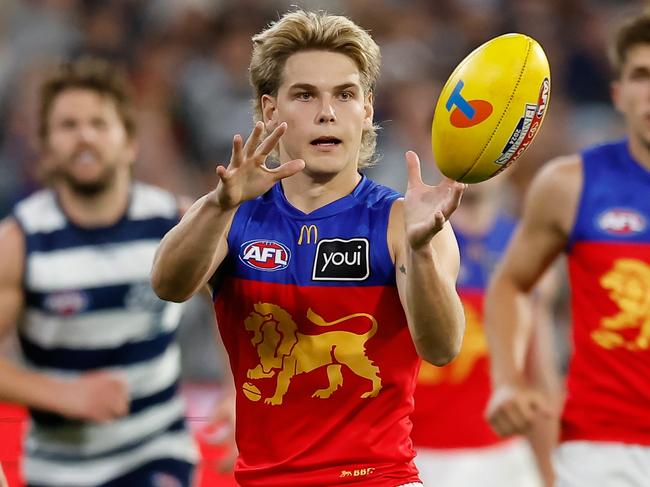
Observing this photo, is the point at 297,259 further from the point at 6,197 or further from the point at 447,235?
the point at 6,197

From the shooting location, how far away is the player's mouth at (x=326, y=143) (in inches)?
147

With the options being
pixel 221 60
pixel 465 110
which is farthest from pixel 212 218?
pixel 221 60

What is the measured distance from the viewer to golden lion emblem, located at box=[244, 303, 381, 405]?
12.2 feet

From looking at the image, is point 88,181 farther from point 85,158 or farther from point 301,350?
point 301,350

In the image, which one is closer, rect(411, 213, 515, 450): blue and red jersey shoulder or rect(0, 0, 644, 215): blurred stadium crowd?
rect(411, 213, 515, 450): blue and red jersey shoulder

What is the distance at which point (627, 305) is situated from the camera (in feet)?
15.8

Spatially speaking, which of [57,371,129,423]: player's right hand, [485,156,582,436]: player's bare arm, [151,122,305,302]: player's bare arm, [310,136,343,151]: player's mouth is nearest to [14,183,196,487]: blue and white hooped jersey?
[57,371,129,423]: player's right hand

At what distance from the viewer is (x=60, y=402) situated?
522 cm

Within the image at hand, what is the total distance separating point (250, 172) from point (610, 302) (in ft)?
6.01

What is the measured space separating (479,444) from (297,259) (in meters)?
3.30

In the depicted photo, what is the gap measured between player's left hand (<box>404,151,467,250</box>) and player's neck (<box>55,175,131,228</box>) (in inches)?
94.1

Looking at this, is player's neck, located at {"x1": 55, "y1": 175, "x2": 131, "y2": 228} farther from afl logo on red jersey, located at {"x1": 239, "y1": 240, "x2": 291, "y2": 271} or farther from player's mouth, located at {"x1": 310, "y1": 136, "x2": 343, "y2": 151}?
player's mouth, located at {"x1": 310, "y1": 136, "x2": 343, "y2": 151}

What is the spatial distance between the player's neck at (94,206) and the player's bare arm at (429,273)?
2.30 m

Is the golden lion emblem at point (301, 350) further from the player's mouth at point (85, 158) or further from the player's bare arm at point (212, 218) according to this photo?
the player's mouth at point (85, 158)
